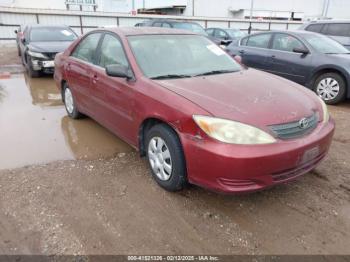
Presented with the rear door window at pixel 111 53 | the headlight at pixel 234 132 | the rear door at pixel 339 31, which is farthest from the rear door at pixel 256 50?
the headlight at pixel 234 132

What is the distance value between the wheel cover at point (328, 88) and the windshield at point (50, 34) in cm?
758

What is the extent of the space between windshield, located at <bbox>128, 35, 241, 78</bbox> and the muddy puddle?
1.33 metres

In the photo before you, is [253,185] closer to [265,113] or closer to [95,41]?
[265,113]

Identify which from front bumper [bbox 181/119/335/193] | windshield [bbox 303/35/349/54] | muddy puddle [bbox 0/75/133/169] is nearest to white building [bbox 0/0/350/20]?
windshield [bbox 303/35/349/54]

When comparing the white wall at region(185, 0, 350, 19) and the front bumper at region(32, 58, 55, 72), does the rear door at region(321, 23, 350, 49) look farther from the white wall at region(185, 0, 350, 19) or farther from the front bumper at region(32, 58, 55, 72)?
the white wall at region(185, 0, 350, 19)

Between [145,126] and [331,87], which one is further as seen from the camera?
[331,87]

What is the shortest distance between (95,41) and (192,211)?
9.21ft

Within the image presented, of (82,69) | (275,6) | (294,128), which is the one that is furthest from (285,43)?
(275,6)

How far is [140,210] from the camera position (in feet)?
9.38

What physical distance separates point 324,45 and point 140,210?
6.03 m

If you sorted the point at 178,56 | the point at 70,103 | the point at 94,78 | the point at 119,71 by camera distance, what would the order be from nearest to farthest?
the point at 119,71 < the point at 178,56 < the point at 94,78 < the point at 70,103

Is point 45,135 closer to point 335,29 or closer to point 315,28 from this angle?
point 315,28

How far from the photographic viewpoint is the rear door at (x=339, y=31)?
887 centimetres

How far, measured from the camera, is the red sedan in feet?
8.21
